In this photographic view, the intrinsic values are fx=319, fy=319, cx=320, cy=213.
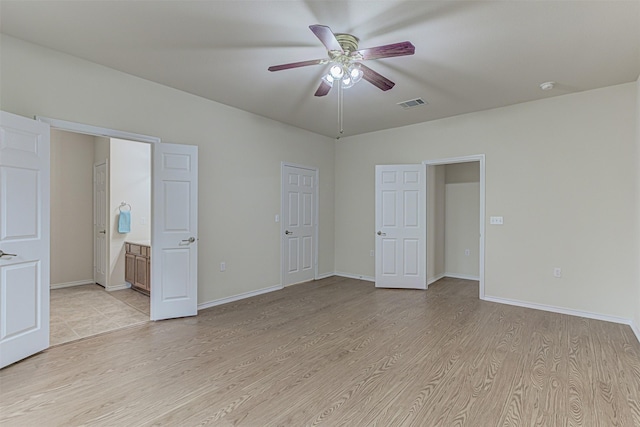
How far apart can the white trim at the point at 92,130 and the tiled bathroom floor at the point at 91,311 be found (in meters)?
2.09

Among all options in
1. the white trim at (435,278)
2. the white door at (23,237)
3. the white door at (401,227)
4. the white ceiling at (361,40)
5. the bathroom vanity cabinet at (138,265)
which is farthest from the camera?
the white trim at (435,278)

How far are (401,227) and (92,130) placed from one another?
4.43 m

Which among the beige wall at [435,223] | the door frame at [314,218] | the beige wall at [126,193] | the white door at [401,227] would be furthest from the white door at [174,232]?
the beige wall at [435,223]

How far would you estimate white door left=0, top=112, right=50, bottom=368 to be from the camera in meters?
2.58

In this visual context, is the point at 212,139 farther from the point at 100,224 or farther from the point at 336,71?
the point at 100,224

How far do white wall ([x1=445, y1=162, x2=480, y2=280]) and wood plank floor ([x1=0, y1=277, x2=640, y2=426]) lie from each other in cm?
220

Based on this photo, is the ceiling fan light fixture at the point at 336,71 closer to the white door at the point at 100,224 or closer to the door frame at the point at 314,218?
the door frame at the point at 314,218

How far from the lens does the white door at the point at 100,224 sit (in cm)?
541

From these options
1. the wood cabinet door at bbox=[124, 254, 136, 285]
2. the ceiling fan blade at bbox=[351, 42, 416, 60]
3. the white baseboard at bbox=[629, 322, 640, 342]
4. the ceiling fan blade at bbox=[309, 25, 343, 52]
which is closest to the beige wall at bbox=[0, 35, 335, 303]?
the wood cabinet door at bbox=[124, 254, 136, 285]

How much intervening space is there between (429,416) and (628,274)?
3.35m

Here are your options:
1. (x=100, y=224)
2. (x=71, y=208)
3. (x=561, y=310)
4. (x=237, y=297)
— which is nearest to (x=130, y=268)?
(x=100, y=224)

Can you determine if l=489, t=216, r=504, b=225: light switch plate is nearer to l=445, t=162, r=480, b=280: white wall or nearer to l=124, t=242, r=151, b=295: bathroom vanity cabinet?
l=445, t=162, r=480, b=280: white wall

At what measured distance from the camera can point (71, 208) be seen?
5.56 metres

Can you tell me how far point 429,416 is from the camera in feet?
6.70
